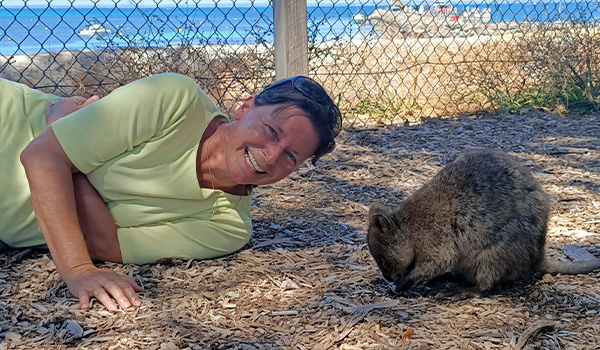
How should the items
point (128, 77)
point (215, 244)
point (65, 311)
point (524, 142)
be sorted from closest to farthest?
point (65, 311) → point (215, 244) → point (524, 142) → point (128, 77)

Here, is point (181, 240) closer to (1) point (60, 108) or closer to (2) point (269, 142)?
(2) point (269, 142)

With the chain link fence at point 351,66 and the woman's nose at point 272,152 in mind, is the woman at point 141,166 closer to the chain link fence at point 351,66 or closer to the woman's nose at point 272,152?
the woman's nose at point 272,152

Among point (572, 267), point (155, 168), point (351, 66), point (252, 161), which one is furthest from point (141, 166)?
point (351, 66)

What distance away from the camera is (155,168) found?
3582mm

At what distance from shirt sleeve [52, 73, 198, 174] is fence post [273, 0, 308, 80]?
2.73 meters

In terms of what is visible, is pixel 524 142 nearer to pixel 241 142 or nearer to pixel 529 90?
pixel 529 90

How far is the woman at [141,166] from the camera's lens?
129 inches

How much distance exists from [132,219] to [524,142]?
15.3 ft

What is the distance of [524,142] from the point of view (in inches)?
273

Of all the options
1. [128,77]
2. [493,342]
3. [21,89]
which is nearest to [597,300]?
[493,342]

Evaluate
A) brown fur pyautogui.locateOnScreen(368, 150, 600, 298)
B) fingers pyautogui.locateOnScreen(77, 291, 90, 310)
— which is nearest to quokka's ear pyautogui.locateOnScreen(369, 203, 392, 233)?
A: brown fur pyautogui.locateOnScreen(368, 150, 600, 298)

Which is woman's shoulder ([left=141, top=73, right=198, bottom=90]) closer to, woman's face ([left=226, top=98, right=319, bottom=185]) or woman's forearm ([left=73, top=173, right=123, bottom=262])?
woman's face ([left=226, top=98, right=319, bottom=185])

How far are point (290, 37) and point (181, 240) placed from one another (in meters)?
2.89

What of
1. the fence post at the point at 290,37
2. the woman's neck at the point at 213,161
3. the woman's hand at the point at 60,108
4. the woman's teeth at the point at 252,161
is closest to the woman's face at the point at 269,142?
the woman's teeth at the point at 252,161
